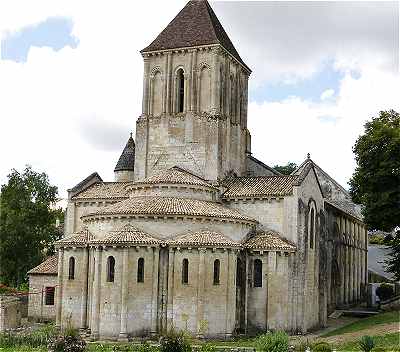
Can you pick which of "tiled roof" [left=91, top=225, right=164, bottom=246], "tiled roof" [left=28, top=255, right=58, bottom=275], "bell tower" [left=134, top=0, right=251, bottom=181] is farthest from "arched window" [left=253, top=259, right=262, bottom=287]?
"tiled roof" [left=28, top=255, right=58, bottom=275]

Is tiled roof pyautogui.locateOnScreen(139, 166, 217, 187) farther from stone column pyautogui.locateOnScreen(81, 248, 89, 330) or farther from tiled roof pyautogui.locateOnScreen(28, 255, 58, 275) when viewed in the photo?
tiled roof pyautogui.locateOnScreen(28, 255, 58, 275)

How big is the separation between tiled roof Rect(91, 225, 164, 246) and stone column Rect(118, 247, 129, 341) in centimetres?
57

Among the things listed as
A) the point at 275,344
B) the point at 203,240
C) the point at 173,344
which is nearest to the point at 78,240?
the point at 203,240

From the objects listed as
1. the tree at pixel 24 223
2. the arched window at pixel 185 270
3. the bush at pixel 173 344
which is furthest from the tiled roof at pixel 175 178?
the tree at pixel 24 223

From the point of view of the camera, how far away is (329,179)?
6875 centimetres

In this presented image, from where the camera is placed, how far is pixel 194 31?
48.3m

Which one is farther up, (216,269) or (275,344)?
(216,269)

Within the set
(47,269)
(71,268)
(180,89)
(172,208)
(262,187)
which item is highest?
(180,89)

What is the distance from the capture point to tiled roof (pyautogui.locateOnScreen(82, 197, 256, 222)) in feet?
126

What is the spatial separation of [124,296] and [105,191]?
12.7 meters

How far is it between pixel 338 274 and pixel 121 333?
1084 inches

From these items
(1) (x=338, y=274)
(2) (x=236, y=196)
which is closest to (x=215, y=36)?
(2) (x=236, y=196)

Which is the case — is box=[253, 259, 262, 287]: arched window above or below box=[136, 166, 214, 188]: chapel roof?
below

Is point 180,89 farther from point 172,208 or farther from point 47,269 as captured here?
point 47,269
